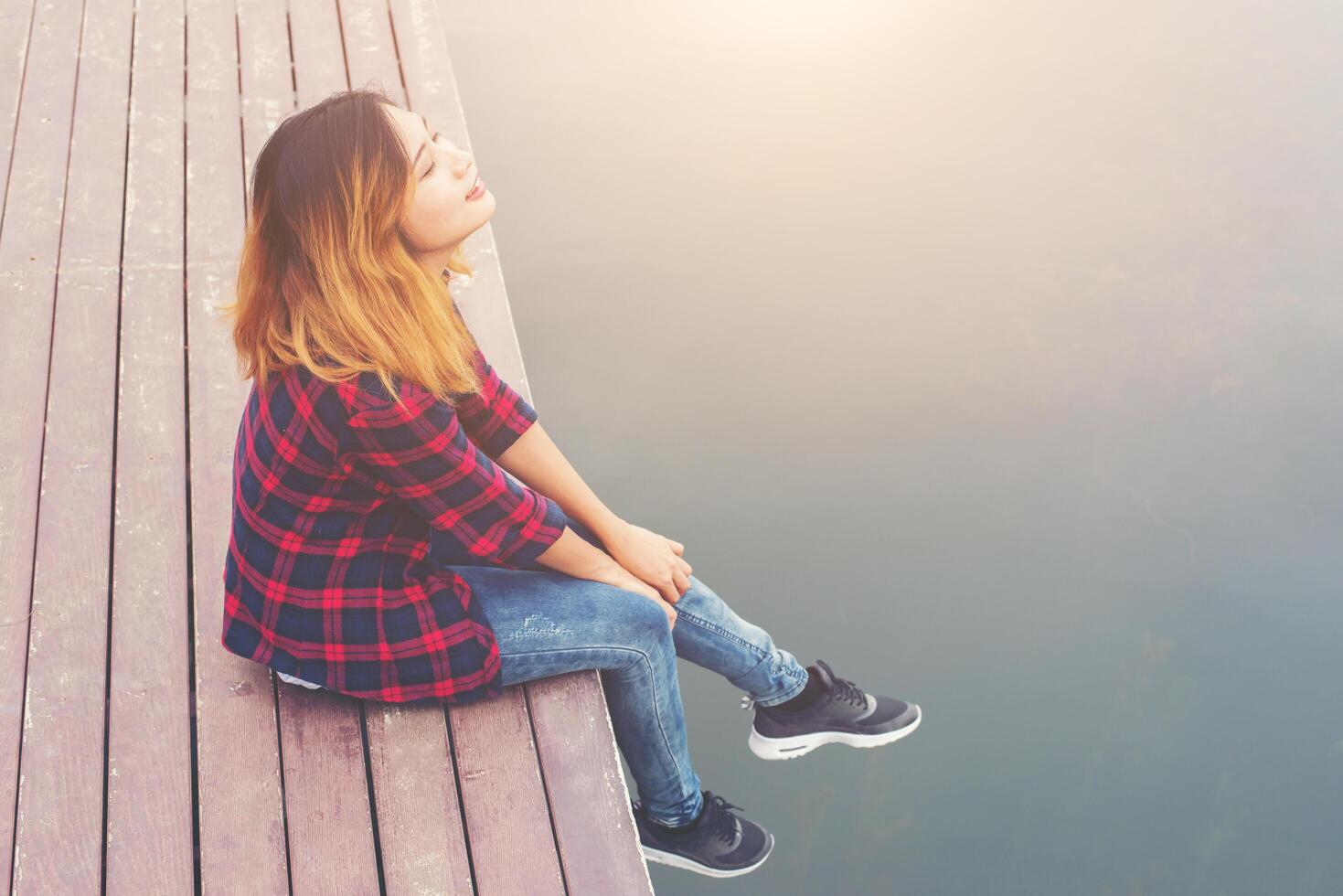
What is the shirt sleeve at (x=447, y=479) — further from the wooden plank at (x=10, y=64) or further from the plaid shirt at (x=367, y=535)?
the wooden plank at (x=10, y=64)

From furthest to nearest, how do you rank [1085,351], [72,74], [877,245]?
[877,245]
[1085,351]
[72,74]

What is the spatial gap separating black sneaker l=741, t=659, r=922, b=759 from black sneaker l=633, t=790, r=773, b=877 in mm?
210

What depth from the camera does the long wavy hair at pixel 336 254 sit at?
1.57 metres

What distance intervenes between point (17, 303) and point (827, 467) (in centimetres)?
202

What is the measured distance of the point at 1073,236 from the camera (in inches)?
165

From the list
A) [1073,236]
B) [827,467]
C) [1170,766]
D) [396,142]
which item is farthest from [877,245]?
[396,142]

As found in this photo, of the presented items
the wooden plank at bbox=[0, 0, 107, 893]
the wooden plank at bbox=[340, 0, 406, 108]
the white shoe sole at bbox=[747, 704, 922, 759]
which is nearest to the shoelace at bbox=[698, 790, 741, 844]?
the white shoe sole at bbox=[747, 704, 922, 759]

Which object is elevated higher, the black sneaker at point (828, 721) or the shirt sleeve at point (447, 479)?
the shirt sleeve at point (447, 479)

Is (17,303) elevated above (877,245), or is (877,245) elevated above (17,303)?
(877,245)

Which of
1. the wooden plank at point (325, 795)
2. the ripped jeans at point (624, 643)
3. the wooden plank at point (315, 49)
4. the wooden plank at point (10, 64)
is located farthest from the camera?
the wooden plank at point (315, 49)

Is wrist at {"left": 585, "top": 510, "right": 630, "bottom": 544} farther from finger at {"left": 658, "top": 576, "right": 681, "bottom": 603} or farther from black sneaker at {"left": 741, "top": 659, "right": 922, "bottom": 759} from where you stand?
black sneaker at {"left": 741, "top": 659, "right": 922, "bottom": 759}

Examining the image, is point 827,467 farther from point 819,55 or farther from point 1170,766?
point 819,55

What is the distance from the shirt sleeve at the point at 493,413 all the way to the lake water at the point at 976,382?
1.35 meters

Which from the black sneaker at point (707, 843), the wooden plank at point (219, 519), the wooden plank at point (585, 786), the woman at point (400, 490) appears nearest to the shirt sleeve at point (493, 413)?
the woman at point (400, 490)
